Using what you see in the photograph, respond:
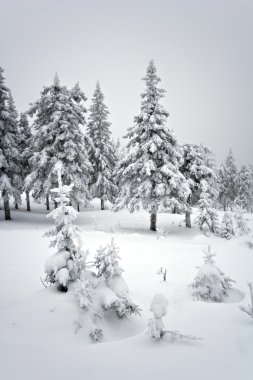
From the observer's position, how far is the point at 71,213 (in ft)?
20.3

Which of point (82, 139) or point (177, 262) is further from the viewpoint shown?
point (82, 139)

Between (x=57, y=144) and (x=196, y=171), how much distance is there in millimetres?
12758

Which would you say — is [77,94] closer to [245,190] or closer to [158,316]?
[158,316]

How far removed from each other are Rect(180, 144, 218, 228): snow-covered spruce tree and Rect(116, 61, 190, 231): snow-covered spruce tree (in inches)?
142

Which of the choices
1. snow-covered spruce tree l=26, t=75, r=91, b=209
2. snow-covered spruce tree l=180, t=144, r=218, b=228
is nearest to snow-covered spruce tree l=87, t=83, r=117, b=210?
snow-covered spruce tree l=26, t=75, r=91, b=209

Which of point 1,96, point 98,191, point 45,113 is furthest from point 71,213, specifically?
point 98,191

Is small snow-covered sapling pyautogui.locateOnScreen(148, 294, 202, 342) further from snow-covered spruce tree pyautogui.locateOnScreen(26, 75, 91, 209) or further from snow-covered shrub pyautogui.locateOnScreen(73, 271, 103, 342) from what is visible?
snow-covered spruce tree pyautogui.locateOnScreen(26, 75, 91, 209)

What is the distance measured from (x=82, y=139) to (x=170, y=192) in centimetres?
929

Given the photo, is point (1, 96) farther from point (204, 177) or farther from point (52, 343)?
point (52, 343)

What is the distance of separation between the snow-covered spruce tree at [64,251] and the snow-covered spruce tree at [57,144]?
49.1 ft

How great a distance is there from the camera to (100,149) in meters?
33.6

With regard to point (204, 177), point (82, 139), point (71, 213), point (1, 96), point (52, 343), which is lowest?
point (52, 343)

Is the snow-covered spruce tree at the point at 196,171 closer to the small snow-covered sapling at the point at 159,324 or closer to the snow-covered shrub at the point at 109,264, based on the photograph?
the snow-covered shrub at the point at 109,264

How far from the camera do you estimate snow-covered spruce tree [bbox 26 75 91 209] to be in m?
21.1
